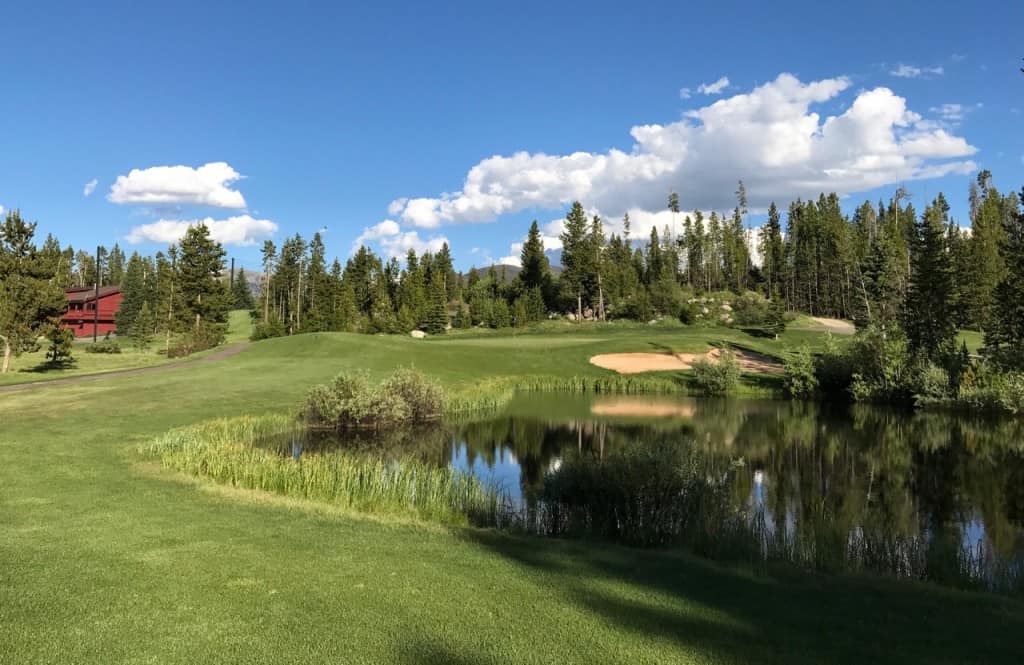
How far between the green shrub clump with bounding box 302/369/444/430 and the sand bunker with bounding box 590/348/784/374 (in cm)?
2435

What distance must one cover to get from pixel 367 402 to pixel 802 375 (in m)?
32.7

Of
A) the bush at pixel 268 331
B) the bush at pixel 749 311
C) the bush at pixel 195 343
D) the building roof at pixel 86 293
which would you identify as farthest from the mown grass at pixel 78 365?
the bush at pixel 749 311

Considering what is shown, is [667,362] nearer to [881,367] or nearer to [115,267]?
[881,367]

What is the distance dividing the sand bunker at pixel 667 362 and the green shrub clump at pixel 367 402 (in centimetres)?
2435

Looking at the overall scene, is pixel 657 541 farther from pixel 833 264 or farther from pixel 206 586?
pixel 833 264

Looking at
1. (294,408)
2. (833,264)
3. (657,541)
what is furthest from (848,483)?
(833,264)

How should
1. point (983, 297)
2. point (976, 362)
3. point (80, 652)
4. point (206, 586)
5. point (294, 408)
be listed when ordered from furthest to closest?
1. point (983, 297)
2. point (976, 362)
3. point (294, 408)
4. point (206, 586)
5. point (80, 652)

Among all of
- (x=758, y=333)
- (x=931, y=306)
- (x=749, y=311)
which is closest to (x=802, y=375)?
(x=931, y=306)

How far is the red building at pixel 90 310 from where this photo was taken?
9319 centimetres

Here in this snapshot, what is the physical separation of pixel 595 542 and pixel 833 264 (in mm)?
107609

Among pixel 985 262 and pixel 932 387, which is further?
pixel 985 262

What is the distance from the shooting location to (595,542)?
40.2 ft

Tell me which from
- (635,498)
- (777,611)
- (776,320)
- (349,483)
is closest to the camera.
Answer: (777,611)

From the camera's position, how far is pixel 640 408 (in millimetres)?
39219
